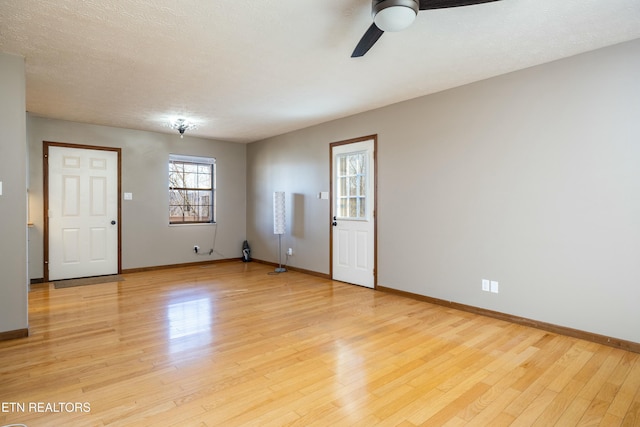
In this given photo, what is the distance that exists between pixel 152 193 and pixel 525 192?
591 cm

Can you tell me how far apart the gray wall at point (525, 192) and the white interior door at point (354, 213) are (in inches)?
8.1

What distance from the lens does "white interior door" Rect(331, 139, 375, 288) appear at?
16.6ft

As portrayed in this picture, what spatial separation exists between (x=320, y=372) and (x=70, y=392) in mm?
1599

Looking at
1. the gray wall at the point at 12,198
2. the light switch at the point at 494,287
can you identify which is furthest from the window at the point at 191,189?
the light switch at the point at 494,287

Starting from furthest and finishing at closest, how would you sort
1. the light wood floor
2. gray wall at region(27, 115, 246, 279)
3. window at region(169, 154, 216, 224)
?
window at region(169, 154, 216, 224) < gray wall at region(27, 115, 246, 279) < the light wood floor

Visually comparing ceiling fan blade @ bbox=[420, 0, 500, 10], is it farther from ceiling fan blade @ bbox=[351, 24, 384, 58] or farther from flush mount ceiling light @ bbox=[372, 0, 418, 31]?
ceiling fan blade @ bbox=[351, 24, 384, 58]

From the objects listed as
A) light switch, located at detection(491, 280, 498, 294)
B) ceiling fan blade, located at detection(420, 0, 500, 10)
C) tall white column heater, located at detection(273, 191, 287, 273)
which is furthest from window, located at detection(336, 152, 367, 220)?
ceiling fan blade, located at detection(420, 0, 500, 10)

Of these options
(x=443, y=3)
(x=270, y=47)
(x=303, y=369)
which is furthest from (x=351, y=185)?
(x=443, y=3)

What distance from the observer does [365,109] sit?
496 cm

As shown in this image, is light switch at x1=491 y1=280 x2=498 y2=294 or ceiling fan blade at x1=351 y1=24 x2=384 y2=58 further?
light switch at x1=491 y1=280 x2=498 y2=294

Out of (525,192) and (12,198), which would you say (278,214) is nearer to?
(12,198)

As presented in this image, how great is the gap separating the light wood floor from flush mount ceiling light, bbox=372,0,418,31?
7.58 feet

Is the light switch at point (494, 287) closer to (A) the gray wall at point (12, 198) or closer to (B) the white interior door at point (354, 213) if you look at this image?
(B) the white interior door at point (354, 213)

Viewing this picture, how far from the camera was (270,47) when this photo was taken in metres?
3.01
